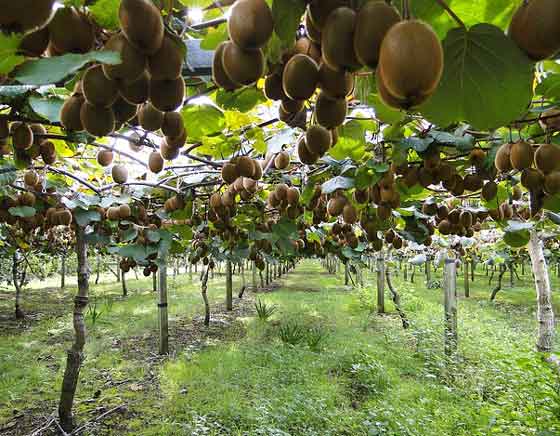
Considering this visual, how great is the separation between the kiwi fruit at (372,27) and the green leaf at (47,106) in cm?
89

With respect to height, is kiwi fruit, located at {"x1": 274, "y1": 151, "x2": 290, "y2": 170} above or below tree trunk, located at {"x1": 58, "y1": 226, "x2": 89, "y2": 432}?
above

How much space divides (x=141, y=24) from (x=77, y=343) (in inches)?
174

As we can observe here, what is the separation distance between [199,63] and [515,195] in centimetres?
240

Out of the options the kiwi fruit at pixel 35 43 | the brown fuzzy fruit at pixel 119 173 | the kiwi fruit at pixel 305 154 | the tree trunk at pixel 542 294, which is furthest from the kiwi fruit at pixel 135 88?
the tree trunk at pixel 542 294

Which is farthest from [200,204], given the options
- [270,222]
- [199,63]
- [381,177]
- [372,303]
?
[372,303]

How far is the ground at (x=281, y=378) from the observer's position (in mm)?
4668

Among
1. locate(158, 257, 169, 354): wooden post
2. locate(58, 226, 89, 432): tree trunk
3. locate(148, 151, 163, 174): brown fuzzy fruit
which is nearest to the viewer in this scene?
locate(148, 151, 163, 174): brown fuzzy fruit

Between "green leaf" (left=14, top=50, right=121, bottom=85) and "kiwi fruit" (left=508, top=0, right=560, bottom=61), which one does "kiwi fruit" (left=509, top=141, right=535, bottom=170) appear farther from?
"green leaf" (left=14, top=50, right=121, bottom=85)

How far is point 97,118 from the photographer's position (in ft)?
2.34

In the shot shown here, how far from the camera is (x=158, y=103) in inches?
27.1

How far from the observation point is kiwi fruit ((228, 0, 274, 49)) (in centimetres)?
58

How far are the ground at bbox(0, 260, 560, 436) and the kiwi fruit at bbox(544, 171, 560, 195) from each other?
9.89ft

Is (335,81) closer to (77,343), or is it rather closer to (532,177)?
(532,177)

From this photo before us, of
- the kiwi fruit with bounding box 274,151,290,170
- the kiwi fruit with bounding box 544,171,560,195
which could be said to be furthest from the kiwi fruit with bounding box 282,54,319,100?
the kiwi fruit with bounding box 274,151,290,170
